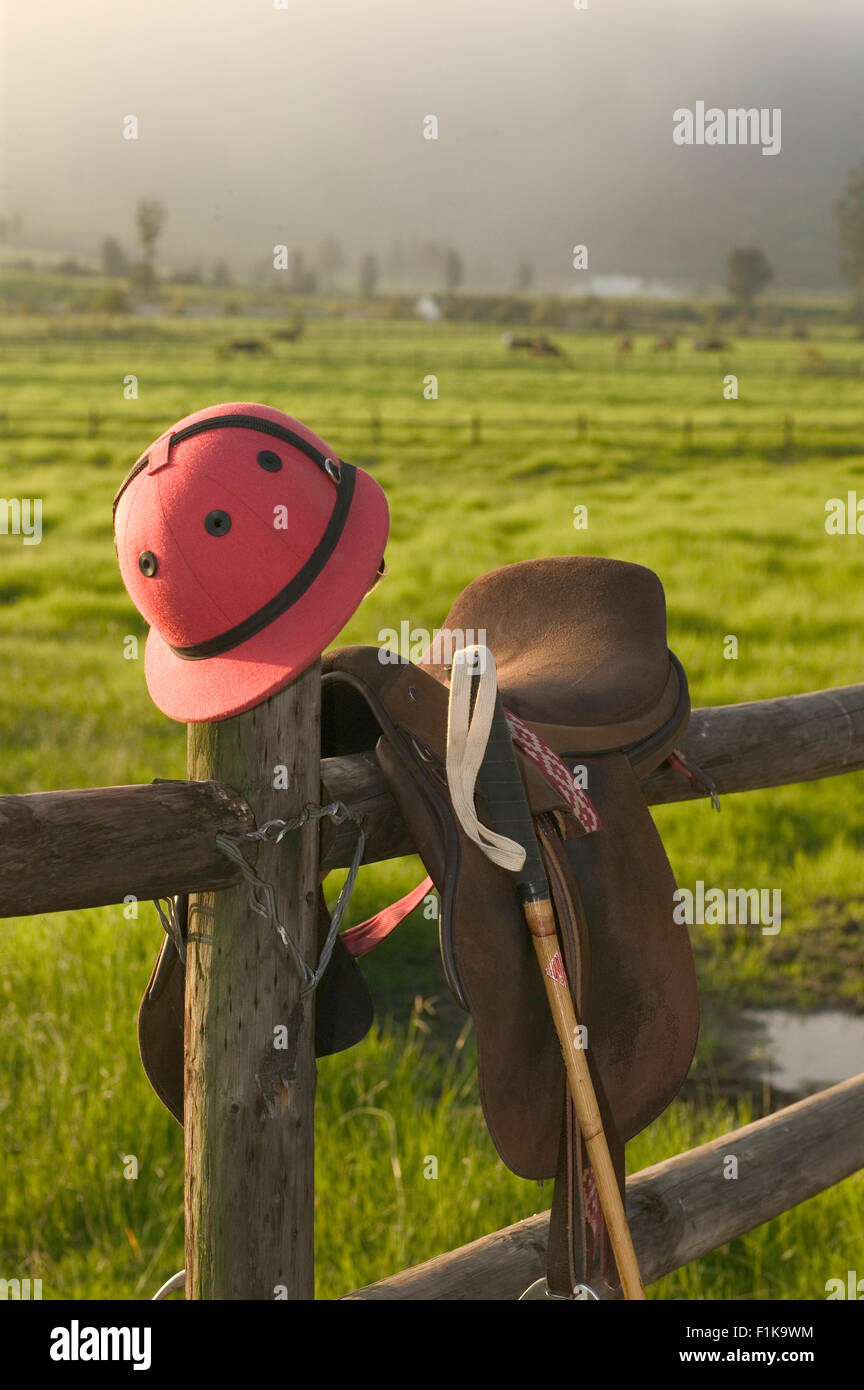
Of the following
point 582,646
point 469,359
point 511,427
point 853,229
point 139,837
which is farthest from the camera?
point 853,229

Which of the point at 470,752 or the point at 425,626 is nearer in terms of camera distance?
the point at 470,752

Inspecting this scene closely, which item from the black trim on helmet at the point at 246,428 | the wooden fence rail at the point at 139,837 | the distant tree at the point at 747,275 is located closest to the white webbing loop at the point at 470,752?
the wooden fence rail at the point at 139,837

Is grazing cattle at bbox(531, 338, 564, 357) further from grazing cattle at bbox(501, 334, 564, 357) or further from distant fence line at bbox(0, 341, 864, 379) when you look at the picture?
distant fence line at bbox(0, 341, 864, 379)

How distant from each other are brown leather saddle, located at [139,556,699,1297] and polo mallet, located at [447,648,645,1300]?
0.04 m

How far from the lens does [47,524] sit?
1351cm

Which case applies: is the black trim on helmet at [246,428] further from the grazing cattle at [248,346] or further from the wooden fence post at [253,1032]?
the grazing cattle at [248,346]

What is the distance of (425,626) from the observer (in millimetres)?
10844

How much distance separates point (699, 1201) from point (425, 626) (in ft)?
29.5

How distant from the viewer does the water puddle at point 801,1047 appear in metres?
4.35

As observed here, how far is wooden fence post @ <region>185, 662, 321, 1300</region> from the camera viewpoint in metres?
1.39

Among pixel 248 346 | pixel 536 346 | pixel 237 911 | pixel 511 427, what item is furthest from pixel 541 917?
pixel 536 346

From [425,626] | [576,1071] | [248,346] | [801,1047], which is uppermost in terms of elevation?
[248,346]

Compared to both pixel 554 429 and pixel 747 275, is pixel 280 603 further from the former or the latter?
pixel 747 275

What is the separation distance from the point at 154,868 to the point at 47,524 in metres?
13.0
